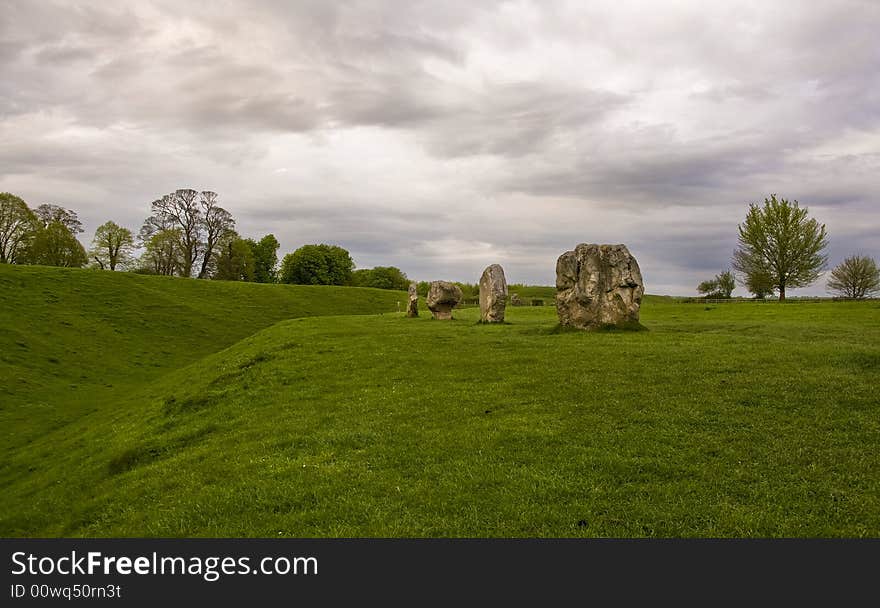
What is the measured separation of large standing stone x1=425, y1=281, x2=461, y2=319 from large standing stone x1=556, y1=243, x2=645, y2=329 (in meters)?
11.9

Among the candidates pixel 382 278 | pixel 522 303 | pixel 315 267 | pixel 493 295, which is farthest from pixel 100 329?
pixel 382 278

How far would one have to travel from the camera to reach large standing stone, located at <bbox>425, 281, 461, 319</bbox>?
3834 centimetres

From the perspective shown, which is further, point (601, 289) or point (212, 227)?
point (212, 227)

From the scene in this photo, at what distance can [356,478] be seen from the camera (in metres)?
9.74

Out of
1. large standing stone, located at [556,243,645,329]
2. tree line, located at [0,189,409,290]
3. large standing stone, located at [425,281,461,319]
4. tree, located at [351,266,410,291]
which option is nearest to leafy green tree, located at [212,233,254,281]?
tree line, located at [0,189,409,290]

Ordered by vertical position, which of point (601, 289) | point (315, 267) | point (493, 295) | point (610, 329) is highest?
point (315, 267)

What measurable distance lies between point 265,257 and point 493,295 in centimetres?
8434

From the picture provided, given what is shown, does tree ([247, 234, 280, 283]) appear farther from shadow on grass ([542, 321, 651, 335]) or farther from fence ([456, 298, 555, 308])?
shadow on grass ([542, 321, 651, 335])

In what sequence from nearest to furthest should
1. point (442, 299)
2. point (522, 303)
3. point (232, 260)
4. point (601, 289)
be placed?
1. point (601, 289)
2. point (442, 299)
3. point (522, 303)
4. point (232, 260)

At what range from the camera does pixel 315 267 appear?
341 feet

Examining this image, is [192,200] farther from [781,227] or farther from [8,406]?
[781,227]

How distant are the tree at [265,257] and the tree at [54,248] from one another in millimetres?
32866

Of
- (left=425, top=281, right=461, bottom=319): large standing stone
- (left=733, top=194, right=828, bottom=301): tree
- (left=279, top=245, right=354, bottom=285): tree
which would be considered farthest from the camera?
(left=279, top=245, right=354, bottom=285): tree

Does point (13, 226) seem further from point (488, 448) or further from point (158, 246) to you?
point (488, 448)
